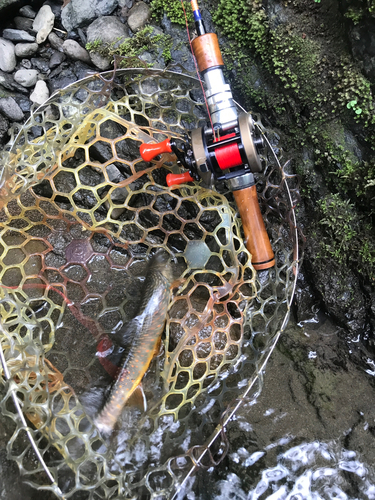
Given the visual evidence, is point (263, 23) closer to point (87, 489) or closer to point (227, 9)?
point (227, 9)

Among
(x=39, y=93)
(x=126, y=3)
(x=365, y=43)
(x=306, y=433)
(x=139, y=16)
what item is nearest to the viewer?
(x=306, y=433)

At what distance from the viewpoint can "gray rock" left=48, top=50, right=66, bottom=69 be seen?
140 inches

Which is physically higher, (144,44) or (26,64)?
(26,64)

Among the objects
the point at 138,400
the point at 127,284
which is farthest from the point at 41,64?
the point at 138,400

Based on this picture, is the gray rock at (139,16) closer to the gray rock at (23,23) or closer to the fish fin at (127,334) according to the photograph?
the gray rock at (23,23)

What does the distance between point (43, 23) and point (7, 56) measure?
1.58ft

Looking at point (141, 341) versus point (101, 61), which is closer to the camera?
point (141, 341)

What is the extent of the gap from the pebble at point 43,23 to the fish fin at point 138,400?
341 cm

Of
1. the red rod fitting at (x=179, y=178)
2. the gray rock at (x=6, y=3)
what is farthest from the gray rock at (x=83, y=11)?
the red rod fitting at (x=179, y=178)

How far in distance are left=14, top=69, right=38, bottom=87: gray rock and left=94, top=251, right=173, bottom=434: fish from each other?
2.27 meters

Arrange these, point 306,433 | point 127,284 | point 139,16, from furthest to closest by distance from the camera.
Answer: point 139,16 < point 127,284 < point 306,433

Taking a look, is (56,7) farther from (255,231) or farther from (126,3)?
(255,231)

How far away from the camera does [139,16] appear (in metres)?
3.26

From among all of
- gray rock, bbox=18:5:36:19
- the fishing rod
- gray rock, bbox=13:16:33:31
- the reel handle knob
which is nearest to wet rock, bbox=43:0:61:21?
gray rock, bbox=18:5:36:19
